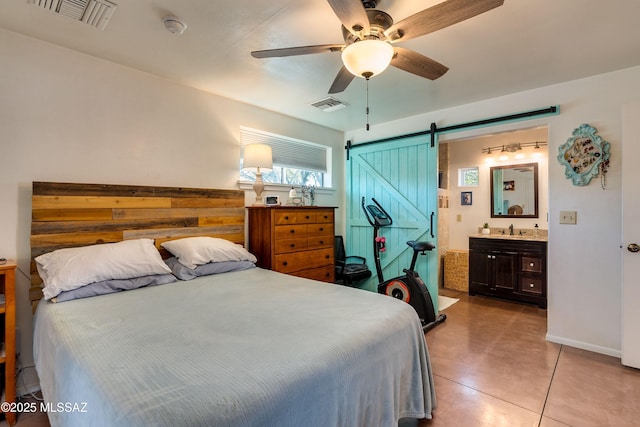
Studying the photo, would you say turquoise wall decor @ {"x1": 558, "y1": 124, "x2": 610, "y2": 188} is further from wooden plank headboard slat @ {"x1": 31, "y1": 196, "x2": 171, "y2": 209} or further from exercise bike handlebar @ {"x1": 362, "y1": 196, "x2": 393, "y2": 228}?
wooden plank headboard slat @ {"x1": 31, "y1": 196, "x2": 171, "y2": 209}

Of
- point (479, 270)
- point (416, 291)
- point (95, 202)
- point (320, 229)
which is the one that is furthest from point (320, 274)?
point (479, 270)

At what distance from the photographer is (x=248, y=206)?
3.36 metres

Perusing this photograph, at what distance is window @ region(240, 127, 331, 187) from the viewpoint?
11.8 feet

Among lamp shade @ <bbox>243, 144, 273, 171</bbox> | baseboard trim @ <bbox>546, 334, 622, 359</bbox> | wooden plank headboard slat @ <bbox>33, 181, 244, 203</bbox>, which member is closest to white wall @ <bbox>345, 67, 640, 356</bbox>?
baseboard trim @ <bbox>546, 334, 622, 359</bbox>

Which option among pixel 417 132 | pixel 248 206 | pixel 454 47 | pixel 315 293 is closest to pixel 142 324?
pixel 315 293

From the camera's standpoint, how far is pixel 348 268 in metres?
4.11

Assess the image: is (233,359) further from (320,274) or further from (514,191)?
(514,191)

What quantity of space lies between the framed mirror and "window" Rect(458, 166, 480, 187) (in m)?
0.24

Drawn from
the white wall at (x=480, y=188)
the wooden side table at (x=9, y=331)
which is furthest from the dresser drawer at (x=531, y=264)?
the wooden side table at (x=9, y=331)

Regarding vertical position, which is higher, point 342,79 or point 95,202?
point 342,79

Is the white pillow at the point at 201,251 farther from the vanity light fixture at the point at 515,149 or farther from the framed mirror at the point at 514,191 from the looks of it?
the vanity light fixture at the point at 515,149

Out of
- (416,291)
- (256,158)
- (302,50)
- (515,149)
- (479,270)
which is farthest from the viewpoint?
(515,149)

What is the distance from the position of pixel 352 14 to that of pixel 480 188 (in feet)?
14.3

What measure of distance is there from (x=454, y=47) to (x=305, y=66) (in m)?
1.13
